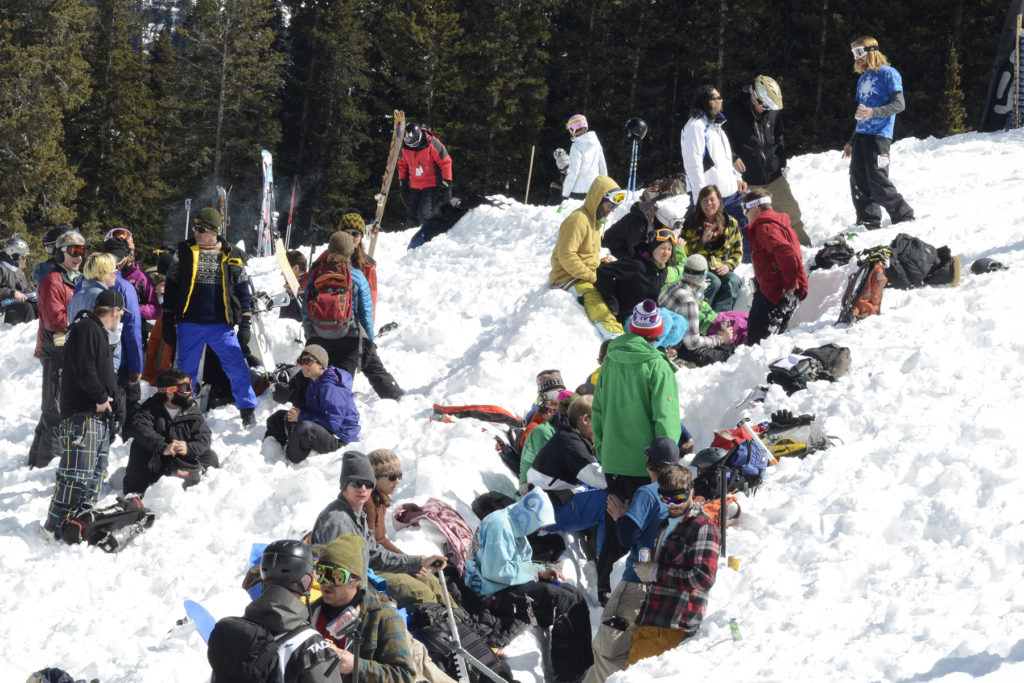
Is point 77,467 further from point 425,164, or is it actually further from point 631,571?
point 425,164

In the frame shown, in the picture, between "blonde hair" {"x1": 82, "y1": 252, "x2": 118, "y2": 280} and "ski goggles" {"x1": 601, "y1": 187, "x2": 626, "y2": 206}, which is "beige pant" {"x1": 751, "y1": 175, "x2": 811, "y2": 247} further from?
"blonde hair" {"x1": 82, "y1": 252, "x2": 118, "y2": 280}

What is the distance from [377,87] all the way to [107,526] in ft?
96.8

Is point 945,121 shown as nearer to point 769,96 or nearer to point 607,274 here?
point 769,96

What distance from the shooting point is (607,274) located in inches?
418

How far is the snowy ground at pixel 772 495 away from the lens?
17.2 ft

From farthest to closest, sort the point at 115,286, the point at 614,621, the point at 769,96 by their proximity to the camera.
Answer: the point at 769,96, the point at 115,286, the point at 614,621

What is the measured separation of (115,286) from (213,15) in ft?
93.6

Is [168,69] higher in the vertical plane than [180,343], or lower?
higher

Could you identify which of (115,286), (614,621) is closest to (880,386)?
(614,621)

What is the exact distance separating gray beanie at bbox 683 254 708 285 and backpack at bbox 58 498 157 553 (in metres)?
4.77

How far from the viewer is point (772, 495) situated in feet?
22.1

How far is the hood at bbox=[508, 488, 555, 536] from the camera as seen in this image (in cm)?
669

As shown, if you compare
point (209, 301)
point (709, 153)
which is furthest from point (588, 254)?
point (209, 301)

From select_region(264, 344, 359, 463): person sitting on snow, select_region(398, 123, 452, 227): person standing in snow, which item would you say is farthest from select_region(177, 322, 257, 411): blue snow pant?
select_region(398, 123, 452, 227): person standing in snow
